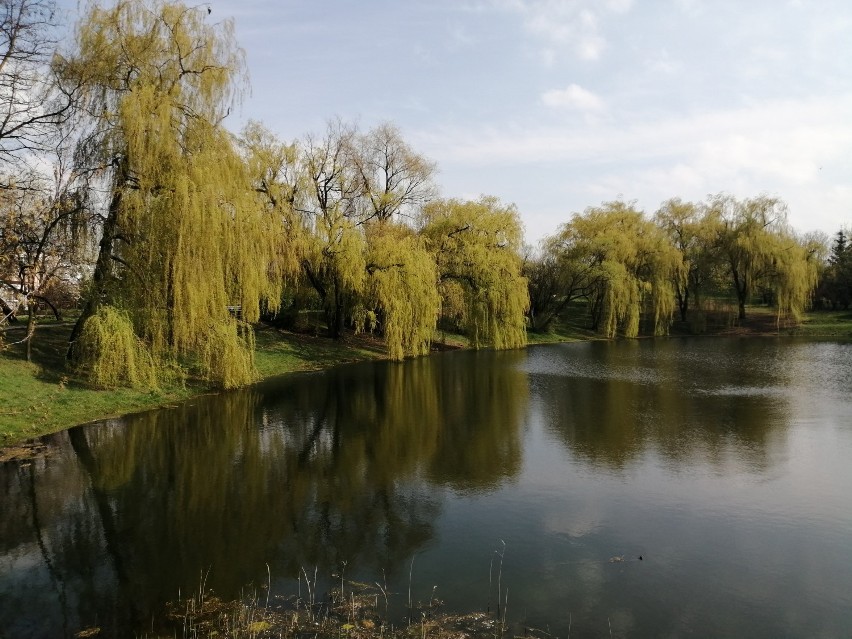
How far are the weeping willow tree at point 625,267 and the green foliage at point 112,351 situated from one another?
32793 mm

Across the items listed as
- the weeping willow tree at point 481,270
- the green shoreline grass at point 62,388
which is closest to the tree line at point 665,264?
the weeping willow tree at point 481,270

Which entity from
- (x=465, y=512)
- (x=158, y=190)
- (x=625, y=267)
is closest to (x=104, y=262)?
(x=158, y=190)

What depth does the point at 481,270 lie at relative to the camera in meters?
34.0

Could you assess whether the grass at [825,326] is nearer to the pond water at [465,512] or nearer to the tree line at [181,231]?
the tree line at [181,231]

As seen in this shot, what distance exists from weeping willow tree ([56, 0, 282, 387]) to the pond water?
2.88 metres

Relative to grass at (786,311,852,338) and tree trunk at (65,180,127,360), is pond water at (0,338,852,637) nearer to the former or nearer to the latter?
tree trunk at (65,180,127,360)

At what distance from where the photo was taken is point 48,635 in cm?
600

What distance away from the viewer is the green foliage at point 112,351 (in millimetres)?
16422

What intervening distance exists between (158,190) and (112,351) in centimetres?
504

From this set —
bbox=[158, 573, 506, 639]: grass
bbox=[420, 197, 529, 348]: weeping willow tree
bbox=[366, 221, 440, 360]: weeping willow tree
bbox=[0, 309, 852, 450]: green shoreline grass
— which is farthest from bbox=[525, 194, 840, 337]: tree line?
bbox=[158, 573, 506, 639]: grass

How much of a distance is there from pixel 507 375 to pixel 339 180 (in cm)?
1451

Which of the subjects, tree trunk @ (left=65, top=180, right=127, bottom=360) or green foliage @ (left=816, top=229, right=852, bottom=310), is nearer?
tree trunk @ (left=65, top=180, right=127, bottom=360)

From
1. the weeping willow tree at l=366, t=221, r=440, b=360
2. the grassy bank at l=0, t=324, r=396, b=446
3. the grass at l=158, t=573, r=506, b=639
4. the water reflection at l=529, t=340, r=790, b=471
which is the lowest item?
the grass at l=158, t=573, r=506, b=639

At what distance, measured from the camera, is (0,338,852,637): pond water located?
660 centimetres
